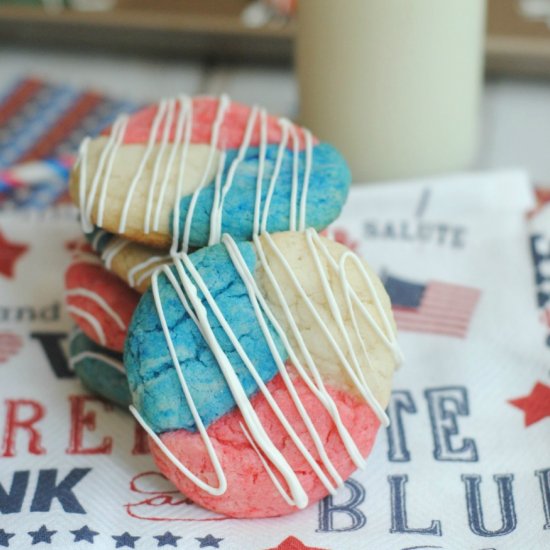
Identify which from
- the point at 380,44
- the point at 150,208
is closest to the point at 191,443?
the point at 150,208

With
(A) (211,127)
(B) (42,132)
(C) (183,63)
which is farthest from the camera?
(C) (183,63)

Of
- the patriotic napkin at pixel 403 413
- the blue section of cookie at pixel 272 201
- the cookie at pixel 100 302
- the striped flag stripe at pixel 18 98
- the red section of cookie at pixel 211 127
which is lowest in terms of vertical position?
the patriotic napkin at pixel 403 413

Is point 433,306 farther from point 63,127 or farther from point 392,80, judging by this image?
point 63,127

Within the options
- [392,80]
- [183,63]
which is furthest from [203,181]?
[183,63]

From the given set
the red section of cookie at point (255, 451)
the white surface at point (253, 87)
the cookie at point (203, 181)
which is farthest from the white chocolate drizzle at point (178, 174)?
the white surface at point (253, 87)

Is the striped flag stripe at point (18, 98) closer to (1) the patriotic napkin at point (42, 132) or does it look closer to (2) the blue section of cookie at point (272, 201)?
(1) the patriotic napkin at point (42, 132)

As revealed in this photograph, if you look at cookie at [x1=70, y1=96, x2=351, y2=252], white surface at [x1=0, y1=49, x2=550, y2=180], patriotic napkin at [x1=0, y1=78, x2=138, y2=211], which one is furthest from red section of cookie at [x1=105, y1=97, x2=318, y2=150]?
white surface at [x1=0, y1=49, x2=550, y2=180]

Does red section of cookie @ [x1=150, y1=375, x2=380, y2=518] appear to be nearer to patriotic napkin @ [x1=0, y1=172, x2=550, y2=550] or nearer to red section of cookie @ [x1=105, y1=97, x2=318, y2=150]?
patriotic napkin @ [x1=0, y1=172, x2=550, y2=550]

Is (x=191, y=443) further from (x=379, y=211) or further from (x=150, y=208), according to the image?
(x=379, y=211)
